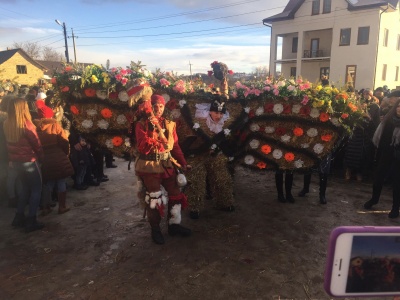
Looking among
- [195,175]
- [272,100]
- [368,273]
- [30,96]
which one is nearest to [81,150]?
[30,96]

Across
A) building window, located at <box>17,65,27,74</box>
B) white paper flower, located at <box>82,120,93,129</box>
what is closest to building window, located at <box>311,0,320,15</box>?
white paper flower, located at <box>82,120,93,129</box>

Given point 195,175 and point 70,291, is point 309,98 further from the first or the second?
point 70,291

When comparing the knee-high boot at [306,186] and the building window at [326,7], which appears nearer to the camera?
the knee-high boot at [306,186]

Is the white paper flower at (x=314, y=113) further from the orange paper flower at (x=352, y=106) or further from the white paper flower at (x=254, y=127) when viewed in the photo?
the white paper flower at (x=254, y=127)

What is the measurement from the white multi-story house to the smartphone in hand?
25259mm

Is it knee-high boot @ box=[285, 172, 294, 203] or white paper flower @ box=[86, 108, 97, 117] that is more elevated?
white paper flower @ box=[86, 108, 97, 117]

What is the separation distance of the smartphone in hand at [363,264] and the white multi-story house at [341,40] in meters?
25.3

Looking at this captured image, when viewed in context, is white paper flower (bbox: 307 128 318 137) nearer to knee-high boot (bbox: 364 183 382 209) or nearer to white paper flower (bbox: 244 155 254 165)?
white paper flower (bbox: 244 155 254 165)

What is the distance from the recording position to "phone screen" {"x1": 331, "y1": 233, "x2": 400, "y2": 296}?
120cm

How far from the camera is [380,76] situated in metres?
26.1

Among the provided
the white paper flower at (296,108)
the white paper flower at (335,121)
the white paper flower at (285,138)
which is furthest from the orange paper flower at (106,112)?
the white paper flower at (335,121)

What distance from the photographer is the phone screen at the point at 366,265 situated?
1.20 metres

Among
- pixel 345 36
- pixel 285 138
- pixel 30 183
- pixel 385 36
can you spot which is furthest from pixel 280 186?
pixel 385 36

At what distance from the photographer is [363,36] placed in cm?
2562
